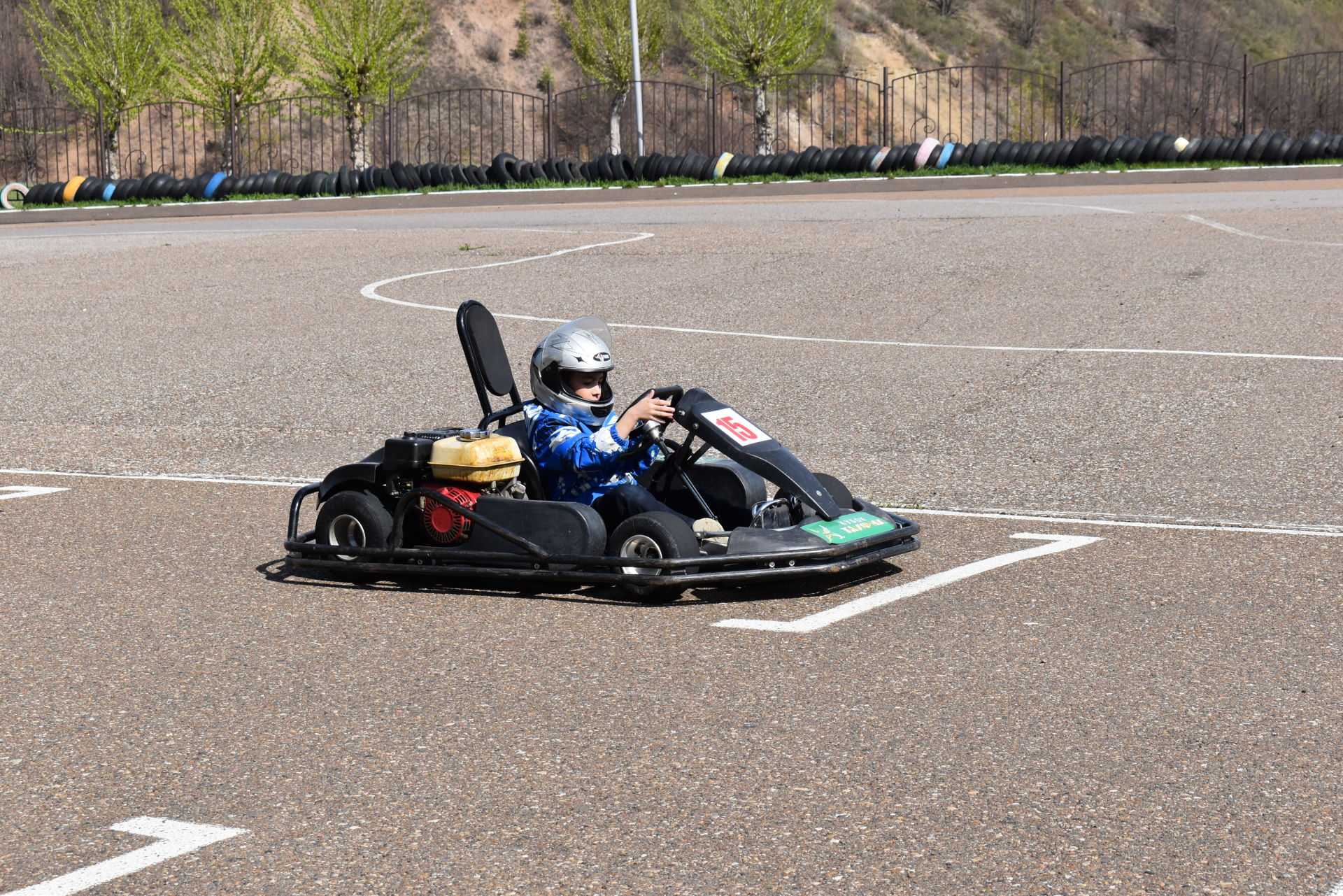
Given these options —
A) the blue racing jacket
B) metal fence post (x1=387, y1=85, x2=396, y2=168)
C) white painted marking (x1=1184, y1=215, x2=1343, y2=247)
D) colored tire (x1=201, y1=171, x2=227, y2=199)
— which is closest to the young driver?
the blue racing jacket

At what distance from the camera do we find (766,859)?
3418 millimetres

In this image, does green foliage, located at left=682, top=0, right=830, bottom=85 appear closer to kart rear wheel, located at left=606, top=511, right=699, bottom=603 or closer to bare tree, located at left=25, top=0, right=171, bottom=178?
bare tree, located at left=25, top=0, right=171, bottom=178

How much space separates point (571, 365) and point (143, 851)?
9.79ft

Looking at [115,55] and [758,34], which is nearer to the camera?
[758,34]

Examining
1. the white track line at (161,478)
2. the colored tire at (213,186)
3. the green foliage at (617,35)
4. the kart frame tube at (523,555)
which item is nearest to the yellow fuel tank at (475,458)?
the kart frame tube at (523,555)

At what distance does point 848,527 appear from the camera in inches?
227

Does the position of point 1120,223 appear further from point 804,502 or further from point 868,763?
point 868,763

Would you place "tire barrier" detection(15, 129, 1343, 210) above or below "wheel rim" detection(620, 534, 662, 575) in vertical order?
above

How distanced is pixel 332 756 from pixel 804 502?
2258 mm

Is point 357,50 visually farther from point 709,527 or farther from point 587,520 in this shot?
point 587,520

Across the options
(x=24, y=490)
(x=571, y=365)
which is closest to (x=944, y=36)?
(x=24, y=490)

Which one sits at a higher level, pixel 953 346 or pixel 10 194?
pixel 10 194

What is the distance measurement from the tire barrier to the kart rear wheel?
880 inches

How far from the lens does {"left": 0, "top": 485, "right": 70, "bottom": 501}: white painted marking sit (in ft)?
26.0
